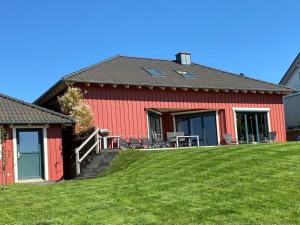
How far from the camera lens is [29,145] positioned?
798 inches

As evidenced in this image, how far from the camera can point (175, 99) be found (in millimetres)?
27094

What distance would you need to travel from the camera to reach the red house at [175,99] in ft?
81.6

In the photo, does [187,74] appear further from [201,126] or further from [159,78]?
[201,126]

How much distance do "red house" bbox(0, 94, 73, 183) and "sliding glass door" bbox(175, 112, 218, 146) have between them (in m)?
9.96

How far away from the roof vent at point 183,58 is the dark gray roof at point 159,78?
0.35 m

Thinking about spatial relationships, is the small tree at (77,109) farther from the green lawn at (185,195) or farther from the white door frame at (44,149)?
the green lawn at (185,195)

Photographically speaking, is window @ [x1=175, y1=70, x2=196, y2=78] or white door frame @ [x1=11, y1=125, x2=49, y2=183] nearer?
white door frame @ [x1=11, y1=125, x2=49, y2=183]

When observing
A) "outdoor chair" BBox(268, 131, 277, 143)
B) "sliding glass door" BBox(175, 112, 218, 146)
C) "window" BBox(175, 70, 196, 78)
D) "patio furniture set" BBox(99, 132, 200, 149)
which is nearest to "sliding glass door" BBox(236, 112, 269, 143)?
"outdoor chair" BBox(268, 131, 277, 143)

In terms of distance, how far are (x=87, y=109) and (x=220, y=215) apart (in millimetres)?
14266

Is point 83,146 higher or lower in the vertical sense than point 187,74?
lower

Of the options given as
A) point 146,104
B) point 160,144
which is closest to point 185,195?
point 160,144

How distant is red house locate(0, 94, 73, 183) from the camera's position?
19609 millimetres

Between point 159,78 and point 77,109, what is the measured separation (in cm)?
629

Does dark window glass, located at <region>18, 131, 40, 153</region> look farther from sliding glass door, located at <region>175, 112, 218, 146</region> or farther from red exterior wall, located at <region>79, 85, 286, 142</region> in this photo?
sliding glass door, located at <region>175, 112, 218, 146</region>
